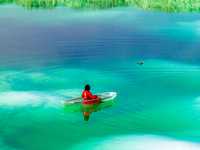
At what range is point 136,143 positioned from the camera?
8859 millimetres

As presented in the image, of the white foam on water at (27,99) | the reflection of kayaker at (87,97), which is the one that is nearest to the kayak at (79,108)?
the reflection of kayaker at (87,97)

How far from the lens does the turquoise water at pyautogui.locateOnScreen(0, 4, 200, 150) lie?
30.4 ft

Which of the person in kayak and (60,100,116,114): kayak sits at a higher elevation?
the person in kayak

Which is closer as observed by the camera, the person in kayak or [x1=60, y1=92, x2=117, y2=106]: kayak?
[x1=60, y1=92, x2=117, y2=106]: kayak

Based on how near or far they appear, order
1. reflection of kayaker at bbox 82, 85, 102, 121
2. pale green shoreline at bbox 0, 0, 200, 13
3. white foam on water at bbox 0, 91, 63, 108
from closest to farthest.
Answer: reflection of kayaker at bbox 82, 85, 102, 121
white foam on water at bbox 0, 91, 63, 108
pale green shoreline at bbox 0, 0, 200, 13

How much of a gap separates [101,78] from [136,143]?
522 cm

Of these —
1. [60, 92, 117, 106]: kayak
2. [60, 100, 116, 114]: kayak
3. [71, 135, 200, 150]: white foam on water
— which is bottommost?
[71, 135, 200, 150]: white foam on water

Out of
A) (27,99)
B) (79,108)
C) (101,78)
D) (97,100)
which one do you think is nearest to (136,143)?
(97,100)

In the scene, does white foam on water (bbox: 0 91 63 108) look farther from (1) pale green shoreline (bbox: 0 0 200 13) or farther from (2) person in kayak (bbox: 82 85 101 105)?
(1) pale green shoreline (bbox: 0 0 200 13)

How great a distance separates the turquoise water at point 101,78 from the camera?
30.4 feet

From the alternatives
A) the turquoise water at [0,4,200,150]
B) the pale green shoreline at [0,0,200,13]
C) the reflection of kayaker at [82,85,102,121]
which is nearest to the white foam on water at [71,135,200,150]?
the turquoise water at [0,4,200,150]

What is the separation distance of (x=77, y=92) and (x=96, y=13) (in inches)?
589

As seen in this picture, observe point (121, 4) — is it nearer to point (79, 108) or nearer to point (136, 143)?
point (79, 108)

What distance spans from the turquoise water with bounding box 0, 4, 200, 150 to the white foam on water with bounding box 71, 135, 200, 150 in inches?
1.1
